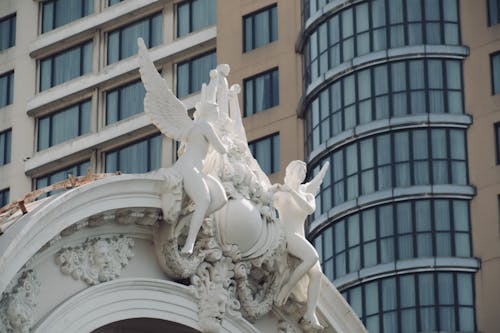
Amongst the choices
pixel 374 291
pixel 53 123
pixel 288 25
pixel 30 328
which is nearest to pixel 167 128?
pixel 30 328

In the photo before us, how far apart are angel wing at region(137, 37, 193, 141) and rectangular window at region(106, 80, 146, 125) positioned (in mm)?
51528

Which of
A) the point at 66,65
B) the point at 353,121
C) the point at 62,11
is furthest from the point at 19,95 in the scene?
the point at 353,121

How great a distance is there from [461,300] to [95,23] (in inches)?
818

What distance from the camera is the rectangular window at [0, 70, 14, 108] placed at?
281 ft

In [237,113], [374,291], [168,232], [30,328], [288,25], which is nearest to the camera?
[30,328]

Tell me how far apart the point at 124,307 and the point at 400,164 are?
46.8 meters

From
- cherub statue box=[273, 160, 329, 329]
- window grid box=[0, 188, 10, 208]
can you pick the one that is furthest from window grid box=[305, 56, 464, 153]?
cherub statue box=[273, 160, 329, 329]

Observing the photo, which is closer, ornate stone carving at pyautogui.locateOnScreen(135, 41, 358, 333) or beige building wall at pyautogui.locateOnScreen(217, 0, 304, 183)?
ornate stone carving at pyautogui.locateOnScreen(135, 41, 358, 333)

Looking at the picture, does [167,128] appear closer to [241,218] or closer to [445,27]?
[241,218]

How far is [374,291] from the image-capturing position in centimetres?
7188

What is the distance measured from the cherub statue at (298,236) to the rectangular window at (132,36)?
5099cm

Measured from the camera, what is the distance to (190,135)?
93.9 feet

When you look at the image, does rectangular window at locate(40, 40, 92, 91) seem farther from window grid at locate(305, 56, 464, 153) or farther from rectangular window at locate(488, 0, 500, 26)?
rectangular window at locate(488, 0, 500, 26)

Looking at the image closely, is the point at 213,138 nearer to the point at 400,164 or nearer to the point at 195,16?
the point at 400,164
